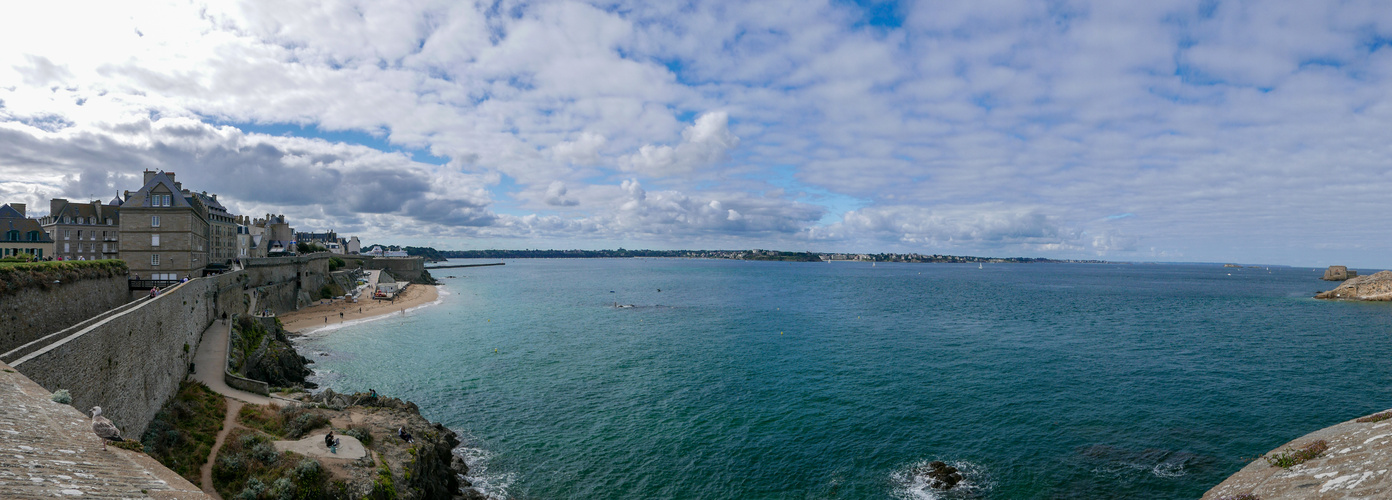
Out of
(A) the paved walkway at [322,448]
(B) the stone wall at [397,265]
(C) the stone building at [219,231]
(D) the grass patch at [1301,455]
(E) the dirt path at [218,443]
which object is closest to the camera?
(D) the grass patch at [1301,455]

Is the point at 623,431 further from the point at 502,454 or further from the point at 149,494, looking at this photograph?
the point at 149,494

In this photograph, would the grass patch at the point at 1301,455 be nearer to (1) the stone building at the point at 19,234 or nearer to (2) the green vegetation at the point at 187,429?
(2) the green vegetation at the point at 187,429

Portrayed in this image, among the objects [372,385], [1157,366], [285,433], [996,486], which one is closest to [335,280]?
[372,385]

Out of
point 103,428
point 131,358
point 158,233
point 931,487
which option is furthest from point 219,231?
point 931,487

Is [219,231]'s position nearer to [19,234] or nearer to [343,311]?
[343,311]

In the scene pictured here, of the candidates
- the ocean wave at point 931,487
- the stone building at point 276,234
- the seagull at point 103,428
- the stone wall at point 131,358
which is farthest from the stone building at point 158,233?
the stone building at point 276,234
